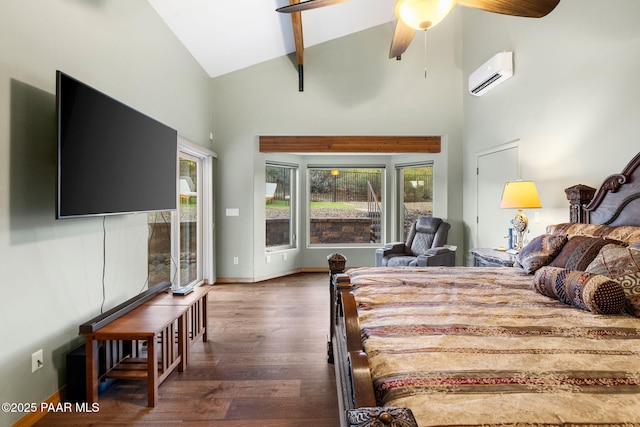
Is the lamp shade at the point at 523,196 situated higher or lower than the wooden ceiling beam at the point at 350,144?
lower

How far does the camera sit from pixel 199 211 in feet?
16.1

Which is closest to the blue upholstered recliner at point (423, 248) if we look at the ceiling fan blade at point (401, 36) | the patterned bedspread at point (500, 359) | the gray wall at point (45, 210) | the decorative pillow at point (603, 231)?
the decorative pillow at point (603, 231)

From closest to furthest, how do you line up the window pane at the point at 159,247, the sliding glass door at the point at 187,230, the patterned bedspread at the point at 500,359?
1. the patterned bedspread at the point at 500,359
2. the window pane at the point at 159,247
3. the sliding glass door at the point at 187,230

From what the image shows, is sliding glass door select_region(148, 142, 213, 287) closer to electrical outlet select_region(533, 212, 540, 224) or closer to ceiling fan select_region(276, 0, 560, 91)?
ceiling fan select_region(276, 0, 560, 91)

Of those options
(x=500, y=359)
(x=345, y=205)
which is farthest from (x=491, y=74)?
(x=500, y=359)

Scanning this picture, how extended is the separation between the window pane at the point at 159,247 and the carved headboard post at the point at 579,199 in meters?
3.81

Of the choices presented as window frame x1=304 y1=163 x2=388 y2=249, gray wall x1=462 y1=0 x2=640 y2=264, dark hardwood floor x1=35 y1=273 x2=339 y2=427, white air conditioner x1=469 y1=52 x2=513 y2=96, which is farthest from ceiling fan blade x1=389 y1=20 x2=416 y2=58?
window frame x1=304 y1=163 x2=388 y2=249

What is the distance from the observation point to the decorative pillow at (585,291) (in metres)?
1.55

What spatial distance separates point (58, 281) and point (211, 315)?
1882mm

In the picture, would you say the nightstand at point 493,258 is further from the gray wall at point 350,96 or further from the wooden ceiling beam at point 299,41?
the wooden ceiling beam at point 299,41

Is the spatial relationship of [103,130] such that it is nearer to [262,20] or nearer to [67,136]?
[67,136]

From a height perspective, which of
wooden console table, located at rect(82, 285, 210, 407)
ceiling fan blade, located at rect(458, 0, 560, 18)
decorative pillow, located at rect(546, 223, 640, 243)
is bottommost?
wooden console table, located at rect(82, 285, 210, 407)

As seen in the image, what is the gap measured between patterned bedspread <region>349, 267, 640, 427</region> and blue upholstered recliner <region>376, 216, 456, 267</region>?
2.64m

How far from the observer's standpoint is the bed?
33.9 inches
